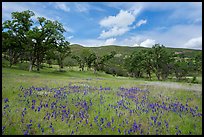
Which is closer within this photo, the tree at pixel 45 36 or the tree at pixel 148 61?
the tree at pixel 45 36

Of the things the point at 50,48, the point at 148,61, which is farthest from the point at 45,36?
the point at 148,61

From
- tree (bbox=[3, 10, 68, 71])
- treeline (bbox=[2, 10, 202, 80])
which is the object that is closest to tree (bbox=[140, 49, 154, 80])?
treeline (bbox=[2, 10, 202, 80])

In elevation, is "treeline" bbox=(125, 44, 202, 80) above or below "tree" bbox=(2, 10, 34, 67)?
below

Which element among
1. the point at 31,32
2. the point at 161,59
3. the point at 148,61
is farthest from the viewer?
the point at 148,61

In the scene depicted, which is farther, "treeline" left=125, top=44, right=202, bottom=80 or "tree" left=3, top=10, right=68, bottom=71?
"treeline" left=125, top=44, right=202, bottom=80

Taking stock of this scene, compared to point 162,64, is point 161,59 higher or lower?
higher

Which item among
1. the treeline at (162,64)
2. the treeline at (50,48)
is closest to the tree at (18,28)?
the treeline at (50,48)

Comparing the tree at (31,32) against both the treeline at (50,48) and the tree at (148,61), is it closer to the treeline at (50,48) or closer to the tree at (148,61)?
the treeline at (50,48)

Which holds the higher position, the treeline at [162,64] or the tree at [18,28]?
the tree at [18,28]

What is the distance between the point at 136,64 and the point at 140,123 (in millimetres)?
72894

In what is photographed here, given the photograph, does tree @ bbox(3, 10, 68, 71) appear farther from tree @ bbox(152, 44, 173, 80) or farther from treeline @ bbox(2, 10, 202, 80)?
tree @ bbox(152, 44, 173, 80)

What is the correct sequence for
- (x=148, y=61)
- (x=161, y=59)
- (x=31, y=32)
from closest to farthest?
1. (x=31, y=32)
2. (x=161, y=59)
3. (x=148, y=61)

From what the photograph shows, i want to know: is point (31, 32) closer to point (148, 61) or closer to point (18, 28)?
point (18, 28)

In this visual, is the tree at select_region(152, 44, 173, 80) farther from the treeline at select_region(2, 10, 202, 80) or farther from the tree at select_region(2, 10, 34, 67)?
the tree at select_region(2, 10, 34, 67)
